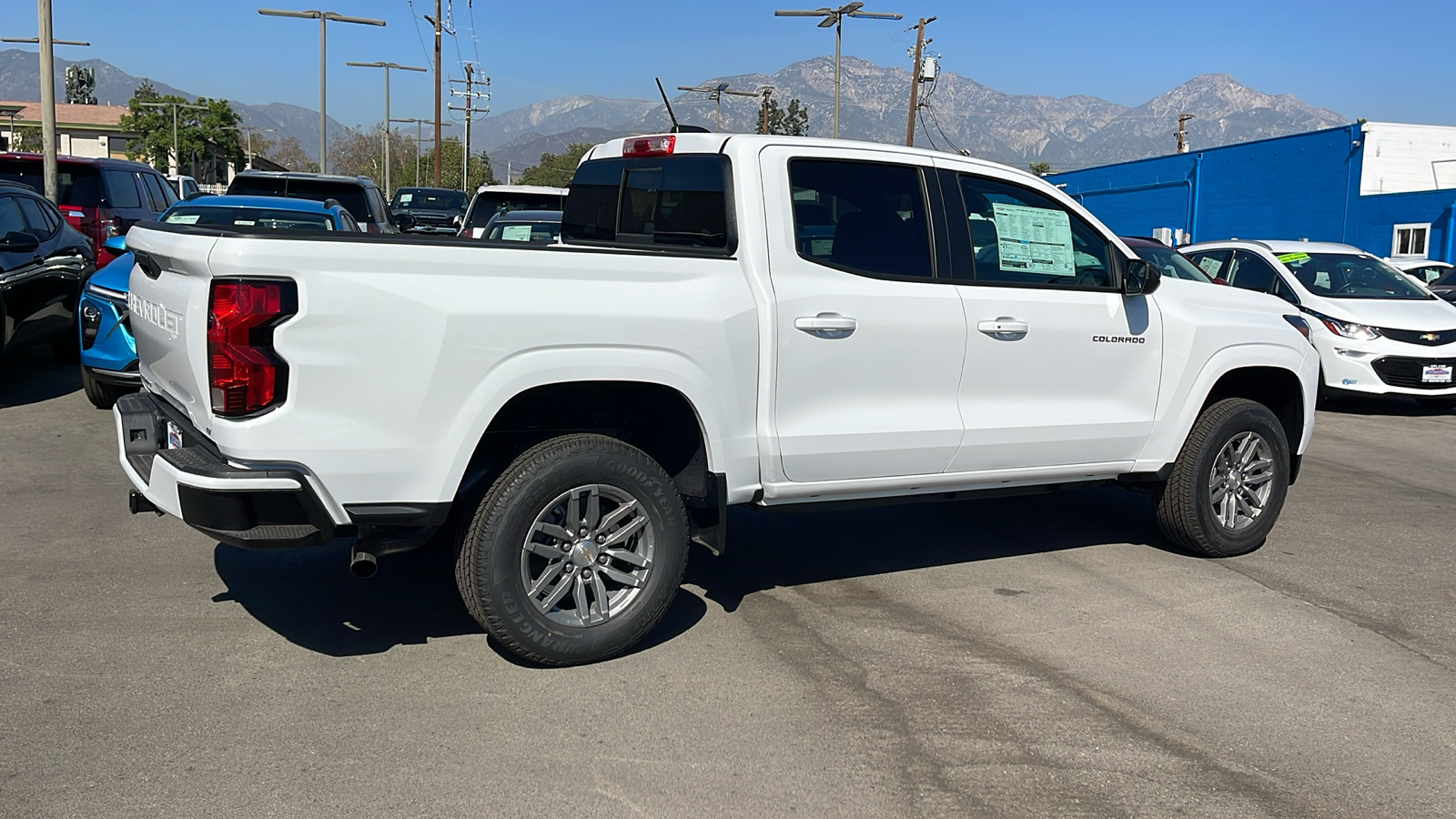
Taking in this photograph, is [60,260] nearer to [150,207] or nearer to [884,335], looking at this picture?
[150,207]

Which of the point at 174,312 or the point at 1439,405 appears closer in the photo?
the point at 174,312

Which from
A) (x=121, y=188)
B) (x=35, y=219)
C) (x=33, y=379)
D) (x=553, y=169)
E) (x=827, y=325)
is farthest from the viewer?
(x=553, y=169)

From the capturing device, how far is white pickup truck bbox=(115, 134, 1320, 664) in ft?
12.9

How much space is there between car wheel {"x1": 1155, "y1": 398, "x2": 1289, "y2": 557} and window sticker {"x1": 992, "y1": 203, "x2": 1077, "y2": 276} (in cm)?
123

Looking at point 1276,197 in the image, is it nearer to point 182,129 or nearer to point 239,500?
point 239,500

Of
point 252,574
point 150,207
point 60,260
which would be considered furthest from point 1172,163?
point 252,574

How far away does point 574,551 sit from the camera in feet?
14.6

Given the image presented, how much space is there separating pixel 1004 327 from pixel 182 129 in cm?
8341

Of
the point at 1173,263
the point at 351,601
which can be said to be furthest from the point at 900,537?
the point at 1173,263

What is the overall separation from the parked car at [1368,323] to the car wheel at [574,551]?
858cm

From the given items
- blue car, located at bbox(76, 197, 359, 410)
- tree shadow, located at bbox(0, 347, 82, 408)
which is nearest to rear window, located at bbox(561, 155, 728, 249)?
blue car, located at bbox(76, 197, 359, 410)

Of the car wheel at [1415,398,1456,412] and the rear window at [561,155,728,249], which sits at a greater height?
the rear window at [561,155,728,249]

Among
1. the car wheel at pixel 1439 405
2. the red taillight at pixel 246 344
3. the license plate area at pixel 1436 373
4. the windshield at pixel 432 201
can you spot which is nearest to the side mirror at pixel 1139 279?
the red taillight at pixel 246 344

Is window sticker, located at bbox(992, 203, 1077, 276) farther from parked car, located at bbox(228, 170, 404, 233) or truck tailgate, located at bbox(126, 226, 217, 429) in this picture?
parked car, located at bbox(228, 170, 404, 233)
